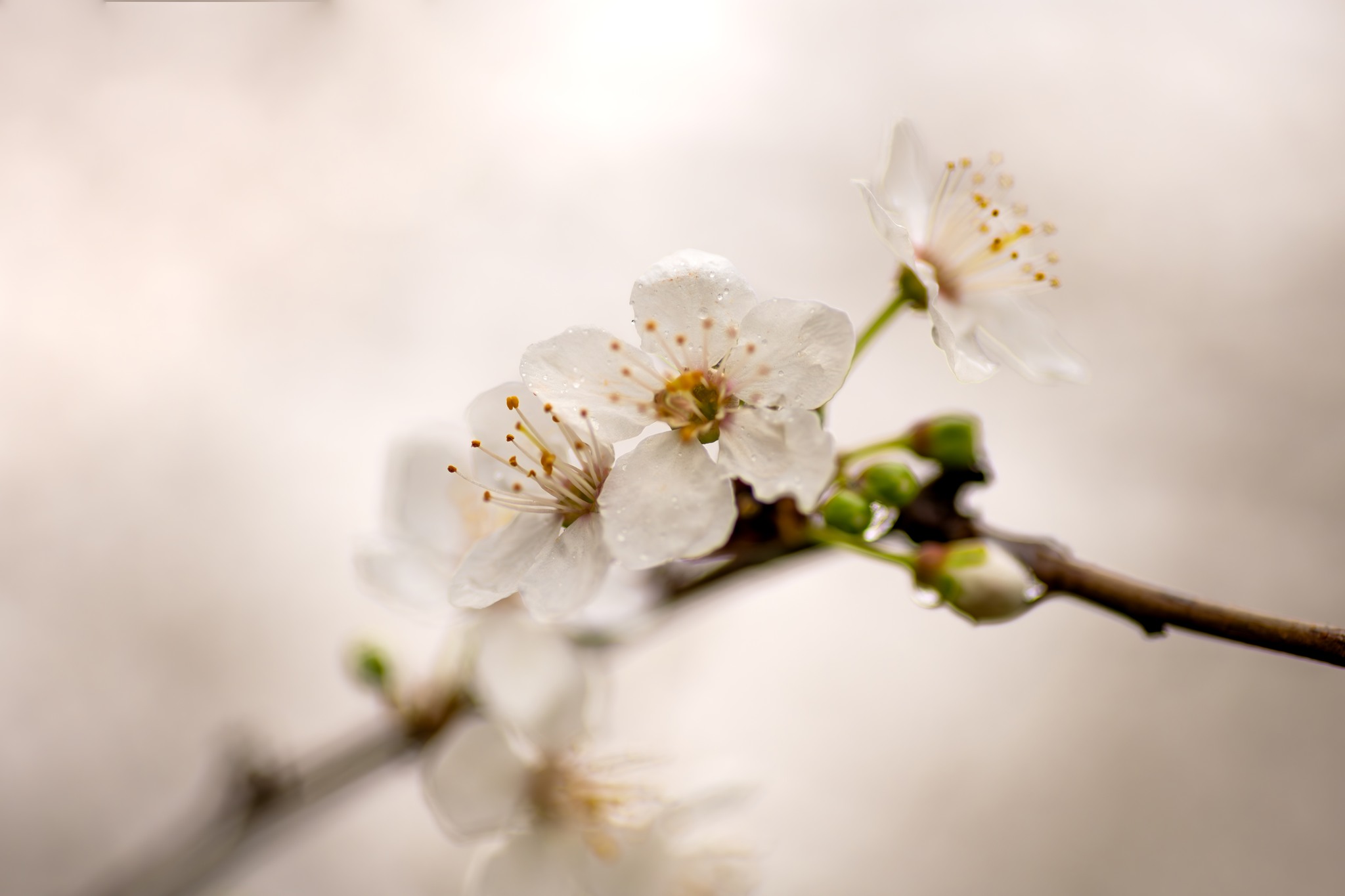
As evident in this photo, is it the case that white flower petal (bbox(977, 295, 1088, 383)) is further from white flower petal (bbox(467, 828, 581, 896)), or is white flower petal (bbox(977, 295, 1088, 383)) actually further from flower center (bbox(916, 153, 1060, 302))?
white flower petal (bbox(467, 828, 581, 896))

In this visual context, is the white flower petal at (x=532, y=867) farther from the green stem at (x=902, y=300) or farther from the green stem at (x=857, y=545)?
the green stem at (x=902, y=300)

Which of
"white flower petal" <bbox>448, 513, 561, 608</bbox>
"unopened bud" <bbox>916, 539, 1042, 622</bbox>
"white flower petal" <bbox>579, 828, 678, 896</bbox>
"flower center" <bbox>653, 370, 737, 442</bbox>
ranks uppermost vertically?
"flower center" <bbox>653, 370, 737, 442</bbox>

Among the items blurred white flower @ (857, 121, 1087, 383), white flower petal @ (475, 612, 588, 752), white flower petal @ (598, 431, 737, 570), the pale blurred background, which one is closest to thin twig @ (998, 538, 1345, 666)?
blurred white flower @ (857, 121, 1087, 383)

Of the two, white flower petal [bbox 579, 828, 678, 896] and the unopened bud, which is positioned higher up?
the unopened bud

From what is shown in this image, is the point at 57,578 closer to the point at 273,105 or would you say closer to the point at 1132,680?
the point at 273,105

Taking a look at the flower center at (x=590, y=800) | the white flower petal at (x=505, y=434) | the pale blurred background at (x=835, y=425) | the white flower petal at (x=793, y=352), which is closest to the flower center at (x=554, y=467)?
the white flower petal at (x=505, y=434)

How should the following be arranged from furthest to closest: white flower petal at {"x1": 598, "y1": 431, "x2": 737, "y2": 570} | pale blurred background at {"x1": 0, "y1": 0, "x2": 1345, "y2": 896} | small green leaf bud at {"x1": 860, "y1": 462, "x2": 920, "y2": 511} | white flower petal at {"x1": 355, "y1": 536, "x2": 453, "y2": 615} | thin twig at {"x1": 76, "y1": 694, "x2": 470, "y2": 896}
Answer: pale blurred background at {"x1": 0, "y1": 0, "x2": 1345, "y2": 896}
thin twig at {"x1": 76, "y1": 694, "x2": 470, "y2": 896}
white flower petal at {"x1": 355, "y1": 536, "x2": 453, "y2": 615}
small green leaf bud at {"x1": 860, "y1": 462, "x2": 920, "y2": 511}
white flower petal at {"x1": 598, "y1": 431, "x2": 737, "y2": 570}
